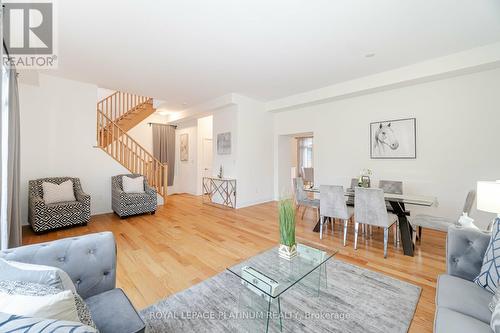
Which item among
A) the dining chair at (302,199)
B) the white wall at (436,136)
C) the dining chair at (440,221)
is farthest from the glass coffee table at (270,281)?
the white wall at (436,136)

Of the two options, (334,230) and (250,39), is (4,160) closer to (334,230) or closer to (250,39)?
(250,39)

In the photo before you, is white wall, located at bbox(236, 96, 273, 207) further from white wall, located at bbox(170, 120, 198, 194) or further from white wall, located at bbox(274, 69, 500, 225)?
white wall, located at bbox(170, 120, 198, 194)

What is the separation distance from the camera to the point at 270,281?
63.0 inches

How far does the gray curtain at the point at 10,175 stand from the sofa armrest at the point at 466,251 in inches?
171

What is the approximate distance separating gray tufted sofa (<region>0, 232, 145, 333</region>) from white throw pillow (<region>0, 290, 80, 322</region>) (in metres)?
0.45

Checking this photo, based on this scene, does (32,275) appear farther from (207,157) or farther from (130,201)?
(207,157)

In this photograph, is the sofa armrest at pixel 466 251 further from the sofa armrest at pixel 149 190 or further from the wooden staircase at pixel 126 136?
the wooden staircase at pixel 126 136

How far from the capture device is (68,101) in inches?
177

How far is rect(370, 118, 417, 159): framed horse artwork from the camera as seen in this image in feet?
13.5

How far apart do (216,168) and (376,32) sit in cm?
463

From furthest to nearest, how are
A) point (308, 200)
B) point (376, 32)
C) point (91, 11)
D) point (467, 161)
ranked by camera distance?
point (308, 200) → point (467, 161) → point (376, 32) → point (91, 11)

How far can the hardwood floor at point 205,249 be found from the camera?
2.17 metres

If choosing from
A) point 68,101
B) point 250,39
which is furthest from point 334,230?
point 68,101

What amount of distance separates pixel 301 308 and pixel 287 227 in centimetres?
69
